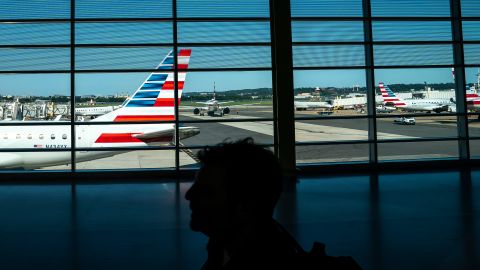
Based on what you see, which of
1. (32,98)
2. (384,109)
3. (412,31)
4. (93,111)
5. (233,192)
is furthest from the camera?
(384,109)

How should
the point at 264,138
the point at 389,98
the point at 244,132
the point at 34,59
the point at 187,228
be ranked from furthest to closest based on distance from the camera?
the point at 244,132 < the point at 264,138 < the point at 389,98 < the point at 34,59 < the point at 187,228

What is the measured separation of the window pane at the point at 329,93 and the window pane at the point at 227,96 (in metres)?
0.80

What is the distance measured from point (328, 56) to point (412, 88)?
3.42 metres

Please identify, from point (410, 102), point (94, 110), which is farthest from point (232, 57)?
point (410, 102)

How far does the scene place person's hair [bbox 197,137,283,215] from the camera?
1178 mm

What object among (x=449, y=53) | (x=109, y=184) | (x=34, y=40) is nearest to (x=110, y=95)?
(x=34, y=40)

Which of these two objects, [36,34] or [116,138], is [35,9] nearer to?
[36,34]

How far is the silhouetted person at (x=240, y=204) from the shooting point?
46.1 inches

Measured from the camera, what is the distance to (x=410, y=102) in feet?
47.8

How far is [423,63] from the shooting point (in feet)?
38.2

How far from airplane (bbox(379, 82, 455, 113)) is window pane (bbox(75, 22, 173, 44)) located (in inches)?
254

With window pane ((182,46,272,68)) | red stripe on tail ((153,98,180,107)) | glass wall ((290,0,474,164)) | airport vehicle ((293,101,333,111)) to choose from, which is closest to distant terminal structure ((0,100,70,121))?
red stripe on tail ((153,98,180,107))

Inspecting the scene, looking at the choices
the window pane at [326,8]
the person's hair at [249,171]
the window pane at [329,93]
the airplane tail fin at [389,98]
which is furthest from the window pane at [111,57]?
the person's hair at [249,171]

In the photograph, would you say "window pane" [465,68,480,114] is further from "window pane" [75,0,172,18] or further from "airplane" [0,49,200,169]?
"window pane" [75,0,172,18]
